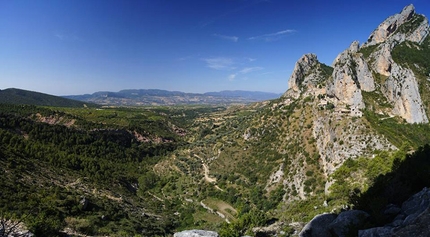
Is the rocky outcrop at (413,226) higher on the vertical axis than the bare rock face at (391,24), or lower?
lower

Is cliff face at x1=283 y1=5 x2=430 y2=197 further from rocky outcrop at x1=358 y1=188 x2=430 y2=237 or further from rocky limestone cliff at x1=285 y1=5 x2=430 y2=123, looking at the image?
rocky outcrop at x1=358 y1=188 x2=430 y2=237

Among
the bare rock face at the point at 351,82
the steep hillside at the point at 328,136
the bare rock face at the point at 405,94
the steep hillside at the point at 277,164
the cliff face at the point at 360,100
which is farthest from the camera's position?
the bare rock face at the point at 351,82

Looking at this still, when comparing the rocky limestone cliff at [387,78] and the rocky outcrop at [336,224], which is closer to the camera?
the rocky outcrop at [336,224]

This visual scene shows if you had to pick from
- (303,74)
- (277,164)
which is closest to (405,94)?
(277,164)

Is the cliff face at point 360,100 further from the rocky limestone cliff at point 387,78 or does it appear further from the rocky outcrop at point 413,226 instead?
the rocky outcrop at point 413,226

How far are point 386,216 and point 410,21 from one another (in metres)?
97.0

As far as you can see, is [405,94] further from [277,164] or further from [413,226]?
[413,226]

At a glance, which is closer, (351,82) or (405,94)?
(405,94)

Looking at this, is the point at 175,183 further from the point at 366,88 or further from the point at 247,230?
the point at 366,88

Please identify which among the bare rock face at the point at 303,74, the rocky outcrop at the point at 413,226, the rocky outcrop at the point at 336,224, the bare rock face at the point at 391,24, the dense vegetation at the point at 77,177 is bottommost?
the dense vegetation at the point at 77,177

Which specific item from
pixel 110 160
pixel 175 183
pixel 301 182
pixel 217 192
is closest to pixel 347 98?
pixel 301 182

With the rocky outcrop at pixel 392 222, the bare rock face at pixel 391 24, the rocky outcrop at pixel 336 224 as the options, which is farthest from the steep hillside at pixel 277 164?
the rocky outcrop at pixel 336 224

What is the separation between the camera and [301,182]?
5403cm

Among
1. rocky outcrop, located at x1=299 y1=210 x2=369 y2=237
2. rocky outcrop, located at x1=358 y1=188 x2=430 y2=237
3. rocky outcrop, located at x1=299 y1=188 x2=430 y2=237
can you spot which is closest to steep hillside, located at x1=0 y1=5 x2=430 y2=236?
rocky outcrop, located at x1=299 y1=188 x2=430 y2=237
